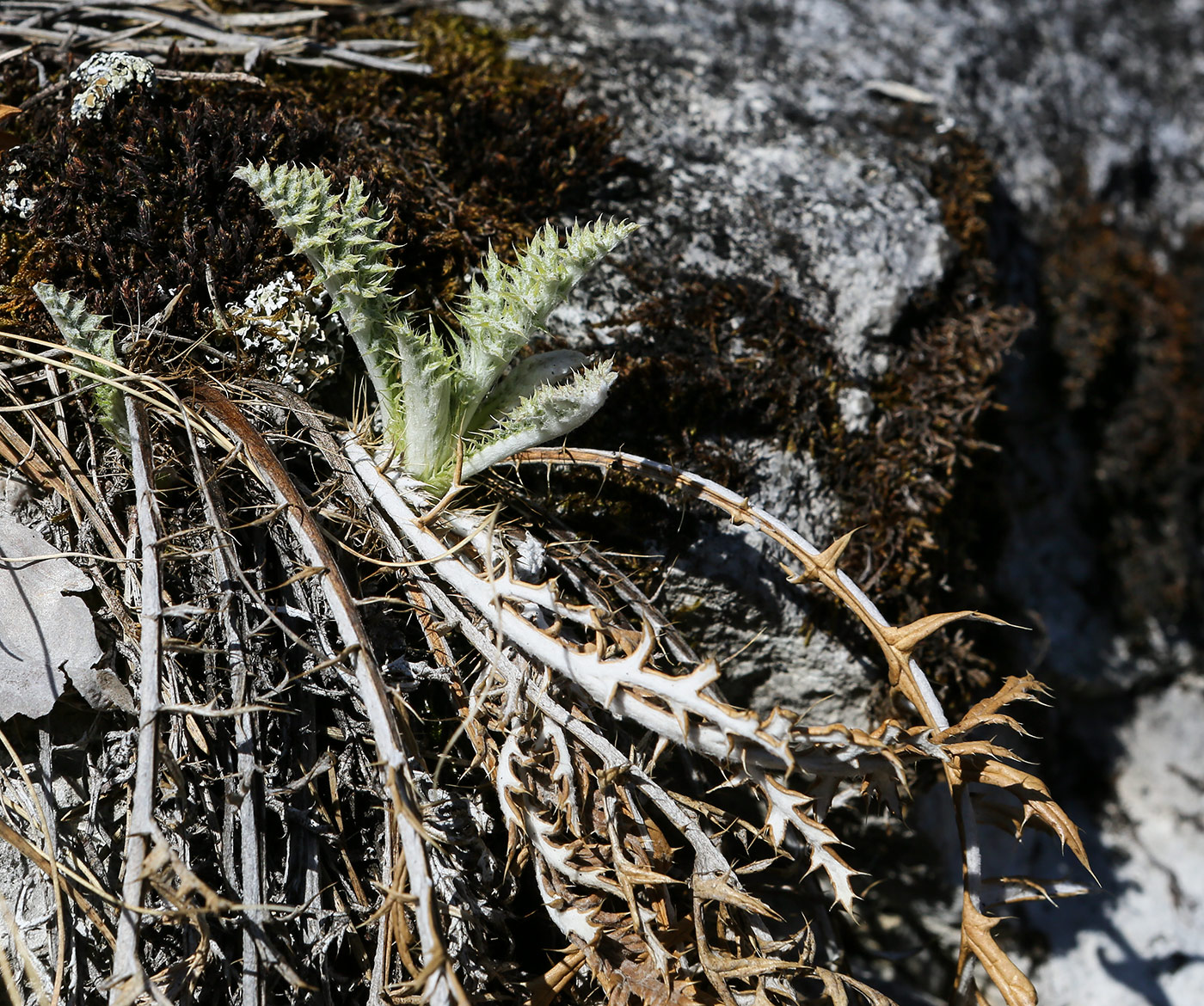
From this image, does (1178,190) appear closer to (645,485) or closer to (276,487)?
(645,485)

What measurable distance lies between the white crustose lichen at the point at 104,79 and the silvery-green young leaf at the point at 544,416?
146 cm

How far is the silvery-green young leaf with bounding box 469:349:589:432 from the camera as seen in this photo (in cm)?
213

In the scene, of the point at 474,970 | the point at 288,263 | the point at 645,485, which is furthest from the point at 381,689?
the point at 288,263

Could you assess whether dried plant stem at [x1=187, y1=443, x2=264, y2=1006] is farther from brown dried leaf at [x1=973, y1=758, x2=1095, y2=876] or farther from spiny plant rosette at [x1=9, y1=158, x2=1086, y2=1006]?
brown dried leaf at [x1=973, y1=758, x2=1095, y2=876]

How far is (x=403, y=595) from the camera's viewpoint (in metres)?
2.13

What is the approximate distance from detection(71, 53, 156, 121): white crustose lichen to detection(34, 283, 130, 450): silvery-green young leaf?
68 centimetres

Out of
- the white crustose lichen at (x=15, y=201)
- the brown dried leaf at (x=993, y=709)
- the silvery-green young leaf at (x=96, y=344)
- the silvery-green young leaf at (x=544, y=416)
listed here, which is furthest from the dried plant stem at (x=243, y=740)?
the brown dried leaf at (x=993, y=709)

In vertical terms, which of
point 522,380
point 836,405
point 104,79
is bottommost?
point 836,405

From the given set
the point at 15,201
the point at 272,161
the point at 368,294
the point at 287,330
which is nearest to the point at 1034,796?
the point at 368,294

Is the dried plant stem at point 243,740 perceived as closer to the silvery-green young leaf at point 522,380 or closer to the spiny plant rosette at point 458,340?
the spiny plant rosette at point 458,340

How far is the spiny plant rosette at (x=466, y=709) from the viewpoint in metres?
1.77

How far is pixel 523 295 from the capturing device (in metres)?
1.90

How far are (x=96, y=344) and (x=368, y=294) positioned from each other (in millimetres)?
713

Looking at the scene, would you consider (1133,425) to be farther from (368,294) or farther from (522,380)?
(368,294)
